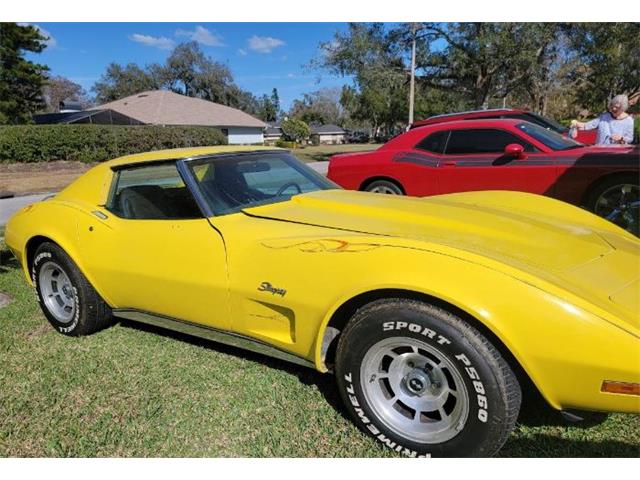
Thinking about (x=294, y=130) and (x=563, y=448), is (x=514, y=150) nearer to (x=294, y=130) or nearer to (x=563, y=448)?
(x=563, y=448)

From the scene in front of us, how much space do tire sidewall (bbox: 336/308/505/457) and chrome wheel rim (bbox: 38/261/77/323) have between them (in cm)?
245

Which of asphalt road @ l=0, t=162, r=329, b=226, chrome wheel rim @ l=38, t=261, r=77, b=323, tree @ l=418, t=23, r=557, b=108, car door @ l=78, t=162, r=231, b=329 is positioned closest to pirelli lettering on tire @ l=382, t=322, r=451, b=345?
car door @ l=78, t=162, r=231, b=329

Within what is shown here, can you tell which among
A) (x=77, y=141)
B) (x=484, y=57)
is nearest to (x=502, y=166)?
(x=484, y=57)

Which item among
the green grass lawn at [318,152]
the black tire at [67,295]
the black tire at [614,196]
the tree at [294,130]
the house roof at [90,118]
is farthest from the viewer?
the tree at [294,130]

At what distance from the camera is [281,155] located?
3768 millimetres

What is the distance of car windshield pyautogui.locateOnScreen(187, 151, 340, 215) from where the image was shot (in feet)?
9.94

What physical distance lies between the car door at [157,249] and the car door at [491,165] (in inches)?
173

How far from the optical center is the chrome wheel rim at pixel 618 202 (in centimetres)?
533

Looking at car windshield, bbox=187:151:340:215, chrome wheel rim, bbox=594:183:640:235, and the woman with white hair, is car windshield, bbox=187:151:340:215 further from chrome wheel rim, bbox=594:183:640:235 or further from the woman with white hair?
the woman with white hair

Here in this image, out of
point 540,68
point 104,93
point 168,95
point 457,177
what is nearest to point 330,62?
point 540,68

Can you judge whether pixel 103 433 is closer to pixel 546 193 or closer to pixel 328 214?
pixel 328 214

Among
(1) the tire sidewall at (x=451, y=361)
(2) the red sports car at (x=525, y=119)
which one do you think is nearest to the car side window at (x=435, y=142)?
(2) the red sports car at (x=525, y=119)

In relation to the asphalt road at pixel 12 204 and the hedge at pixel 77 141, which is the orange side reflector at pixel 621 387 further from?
the hedge at pixel 77 141

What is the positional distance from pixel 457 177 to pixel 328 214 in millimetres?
4318
